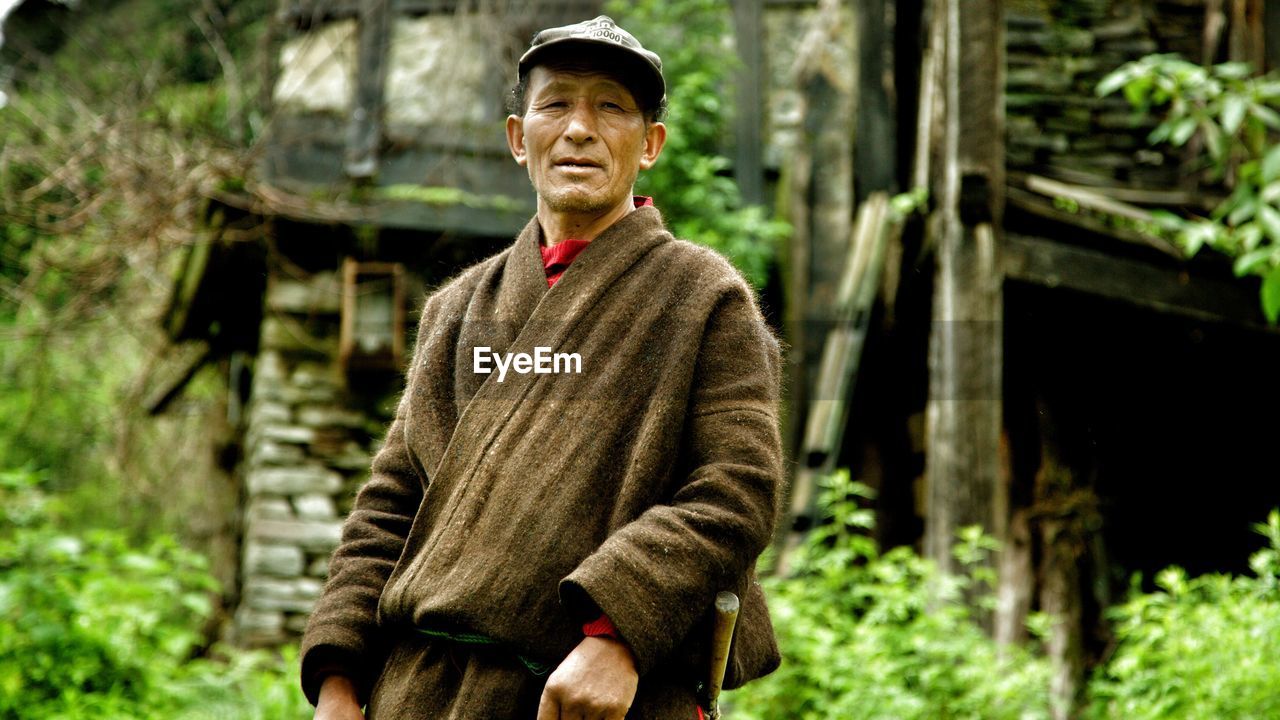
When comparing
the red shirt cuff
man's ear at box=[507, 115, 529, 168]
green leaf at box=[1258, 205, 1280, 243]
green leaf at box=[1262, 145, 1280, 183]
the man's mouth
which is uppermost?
man's ear at box=[507, 115, 529, 168]

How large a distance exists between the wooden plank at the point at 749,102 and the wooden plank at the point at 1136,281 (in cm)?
238

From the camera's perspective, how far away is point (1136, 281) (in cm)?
571

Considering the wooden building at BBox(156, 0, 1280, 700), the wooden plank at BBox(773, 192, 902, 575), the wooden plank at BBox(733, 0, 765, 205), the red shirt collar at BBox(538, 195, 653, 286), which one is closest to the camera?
the red shirt collar at BBox(538, 195, 653, 286)

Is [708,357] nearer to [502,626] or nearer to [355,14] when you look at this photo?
[502,626]

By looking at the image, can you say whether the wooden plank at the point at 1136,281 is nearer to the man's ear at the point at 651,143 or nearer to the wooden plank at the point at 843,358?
the wooden plank at the point at 843,358

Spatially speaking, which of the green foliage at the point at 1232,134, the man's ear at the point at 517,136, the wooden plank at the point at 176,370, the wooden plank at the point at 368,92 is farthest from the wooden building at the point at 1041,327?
the wooden plank at the point at 176,370

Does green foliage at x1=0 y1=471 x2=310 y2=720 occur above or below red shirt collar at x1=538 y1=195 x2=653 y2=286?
below

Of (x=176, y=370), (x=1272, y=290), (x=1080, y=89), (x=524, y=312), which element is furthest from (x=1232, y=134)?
(x=176, y=370)

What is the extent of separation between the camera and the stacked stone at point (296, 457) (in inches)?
279

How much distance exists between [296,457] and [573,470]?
5906mm

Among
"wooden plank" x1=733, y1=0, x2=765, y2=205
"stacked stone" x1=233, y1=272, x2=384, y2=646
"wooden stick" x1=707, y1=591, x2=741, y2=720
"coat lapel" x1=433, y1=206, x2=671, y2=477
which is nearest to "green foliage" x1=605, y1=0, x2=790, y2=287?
"wooden plank" x1=733, y1=0, x2=765, y2=205

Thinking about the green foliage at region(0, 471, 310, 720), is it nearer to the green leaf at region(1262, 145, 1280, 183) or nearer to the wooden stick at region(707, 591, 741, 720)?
the wooden stick at region(707, 591, 741, 720)

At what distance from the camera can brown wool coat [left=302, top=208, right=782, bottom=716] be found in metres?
1.71

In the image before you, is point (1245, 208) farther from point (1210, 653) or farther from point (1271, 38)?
point (1271, 38)
